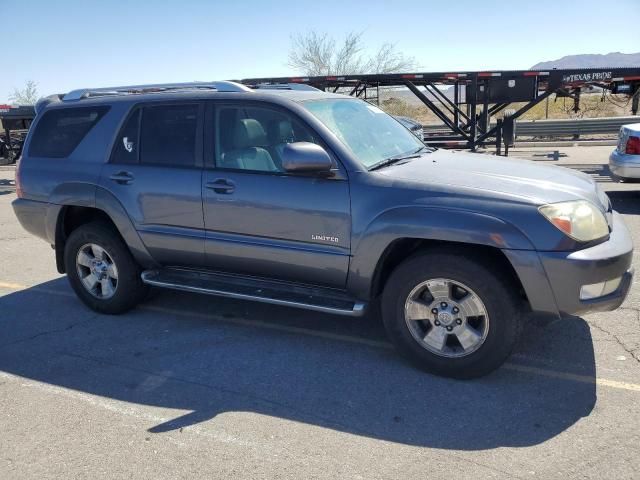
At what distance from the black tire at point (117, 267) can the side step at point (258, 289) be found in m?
0.20

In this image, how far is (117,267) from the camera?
4.73 metres

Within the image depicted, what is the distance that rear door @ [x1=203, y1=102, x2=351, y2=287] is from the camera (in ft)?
12.2

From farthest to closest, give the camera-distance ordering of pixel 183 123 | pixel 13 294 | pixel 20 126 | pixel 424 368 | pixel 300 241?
pixel 20 126
pixel 13 294
pixel 183 123
pixel 300 241
pixel 424 368

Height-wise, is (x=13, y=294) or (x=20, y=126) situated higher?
Answer: (x=20, y=126)

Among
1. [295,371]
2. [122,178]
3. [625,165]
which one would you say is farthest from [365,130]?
[625,165]

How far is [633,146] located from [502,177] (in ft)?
17.8

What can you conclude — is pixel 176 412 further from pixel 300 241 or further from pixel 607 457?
pixel 607 457

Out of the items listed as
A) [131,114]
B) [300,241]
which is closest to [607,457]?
[300,241]

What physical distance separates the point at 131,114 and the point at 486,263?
307 centimetres

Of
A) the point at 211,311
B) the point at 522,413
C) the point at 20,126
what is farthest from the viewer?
the point at 20,126

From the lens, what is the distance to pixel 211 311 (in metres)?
4.89

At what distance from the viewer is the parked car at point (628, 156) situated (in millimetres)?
7859

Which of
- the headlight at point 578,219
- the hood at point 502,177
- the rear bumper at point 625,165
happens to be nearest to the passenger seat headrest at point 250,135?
the hood at point 502,177

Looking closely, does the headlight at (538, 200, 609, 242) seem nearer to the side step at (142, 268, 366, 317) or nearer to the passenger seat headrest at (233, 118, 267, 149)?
the side step at (142, 268, 366, 317)
